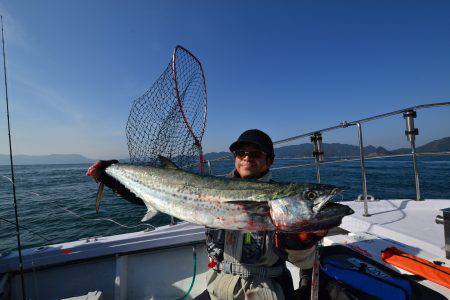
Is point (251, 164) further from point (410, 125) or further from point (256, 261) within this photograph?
point (410, 125)

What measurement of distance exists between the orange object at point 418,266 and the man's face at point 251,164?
2164mm

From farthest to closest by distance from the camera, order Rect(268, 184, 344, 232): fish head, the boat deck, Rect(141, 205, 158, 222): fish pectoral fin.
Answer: the boat deck, Rect(141, 205, 158, 222): fish pectoral fin, Rect(268, 184, 344, 232): fish head

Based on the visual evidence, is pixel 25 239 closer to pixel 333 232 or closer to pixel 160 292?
pixel 160 292

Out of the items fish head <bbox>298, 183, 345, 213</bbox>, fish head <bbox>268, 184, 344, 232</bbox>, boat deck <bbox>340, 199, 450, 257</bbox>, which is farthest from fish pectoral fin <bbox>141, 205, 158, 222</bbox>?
boat deck <bbox>340, 199, 450, 257</bbox>

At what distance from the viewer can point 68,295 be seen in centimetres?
454

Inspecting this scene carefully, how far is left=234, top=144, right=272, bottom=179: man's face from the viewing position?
124 inches

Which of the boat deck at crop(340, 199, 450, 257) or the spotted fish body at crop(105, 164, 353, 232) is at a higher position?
the spotted fish body at crop(105, 164, 353, 232)

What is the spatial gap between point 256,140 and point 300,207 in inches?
38.9

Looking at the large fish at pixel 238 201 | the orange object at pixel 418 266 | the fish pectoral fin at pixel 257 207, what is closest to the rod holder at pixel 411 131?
the orange object at pixel 418 266

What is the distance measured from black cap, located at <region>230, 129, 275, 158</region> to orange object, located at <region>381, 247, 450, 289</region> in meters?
2.28

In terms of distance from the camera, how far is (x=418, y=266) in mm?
3098

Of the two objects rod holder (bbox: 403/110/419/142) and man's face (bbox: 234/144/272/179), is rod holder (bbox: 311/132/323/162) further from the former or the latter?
man's face (bbox: 234/144/272/179)

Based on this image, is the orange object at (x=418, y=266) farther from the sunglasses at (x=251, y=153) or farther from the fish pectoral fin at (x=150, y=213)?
the fish pectoral fin at (x=150, y=213)

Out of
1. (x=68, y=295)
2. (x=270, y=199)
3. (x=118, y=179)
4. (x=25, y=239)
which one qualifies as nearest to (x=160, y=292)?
(x=68, y=295)
